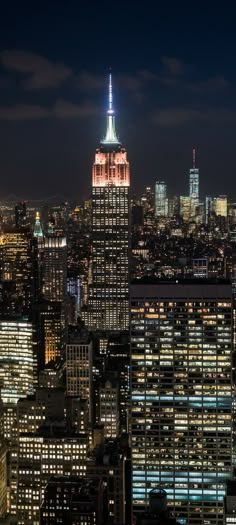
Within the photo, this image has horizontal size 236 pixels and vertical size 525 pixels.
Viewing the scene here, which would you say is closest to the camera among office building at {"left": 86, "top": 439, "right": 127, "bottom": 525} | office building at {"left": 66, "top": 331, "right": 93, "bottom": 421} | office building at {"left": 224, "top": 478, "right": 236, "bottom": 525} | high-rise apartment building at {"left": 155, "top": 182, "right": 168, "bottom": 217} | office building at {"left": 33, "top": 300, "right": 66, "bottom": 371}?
office building at {"left": 224, "top": 478, "right": 236, "bottom": 525}

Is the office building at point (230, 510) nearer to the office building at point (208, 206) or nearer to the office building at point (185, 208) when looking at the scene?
the office building at point (208, 206)

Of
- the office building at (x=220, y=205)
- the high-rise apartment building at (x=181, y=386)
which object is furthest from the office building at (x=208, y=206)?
the high-rise apartment building at (x=181, y=386)

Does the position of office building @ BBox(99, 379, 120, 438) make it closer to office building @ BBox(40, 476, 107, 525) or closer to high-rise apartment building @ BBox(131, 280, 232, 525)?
high-rise apartment building @ BBox(131, 280, 232, 525)

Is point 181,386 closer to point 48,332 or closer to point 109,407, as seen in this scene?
point 109,407

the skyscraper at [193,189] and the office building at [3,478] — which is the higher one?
the skyscraper at [193,189]

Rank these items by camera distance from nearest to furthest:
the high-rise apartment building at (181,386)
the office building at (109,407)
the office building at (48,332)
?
the high-rise apartment building at (181,386) → the office building at (109,407) → the office building at (48,332)

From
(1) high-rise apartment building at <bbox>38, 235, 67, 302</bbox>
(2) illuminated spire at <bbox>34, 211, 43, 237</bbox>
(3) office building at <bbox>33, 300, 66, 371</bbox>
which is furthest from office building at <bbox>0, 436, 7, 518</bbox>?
(1) high-rise apartment building at <bbox>38, 235, 67, 302</bbox>

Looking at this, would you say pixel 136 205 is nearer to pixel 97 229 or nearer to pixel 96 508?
pixel 97 229
